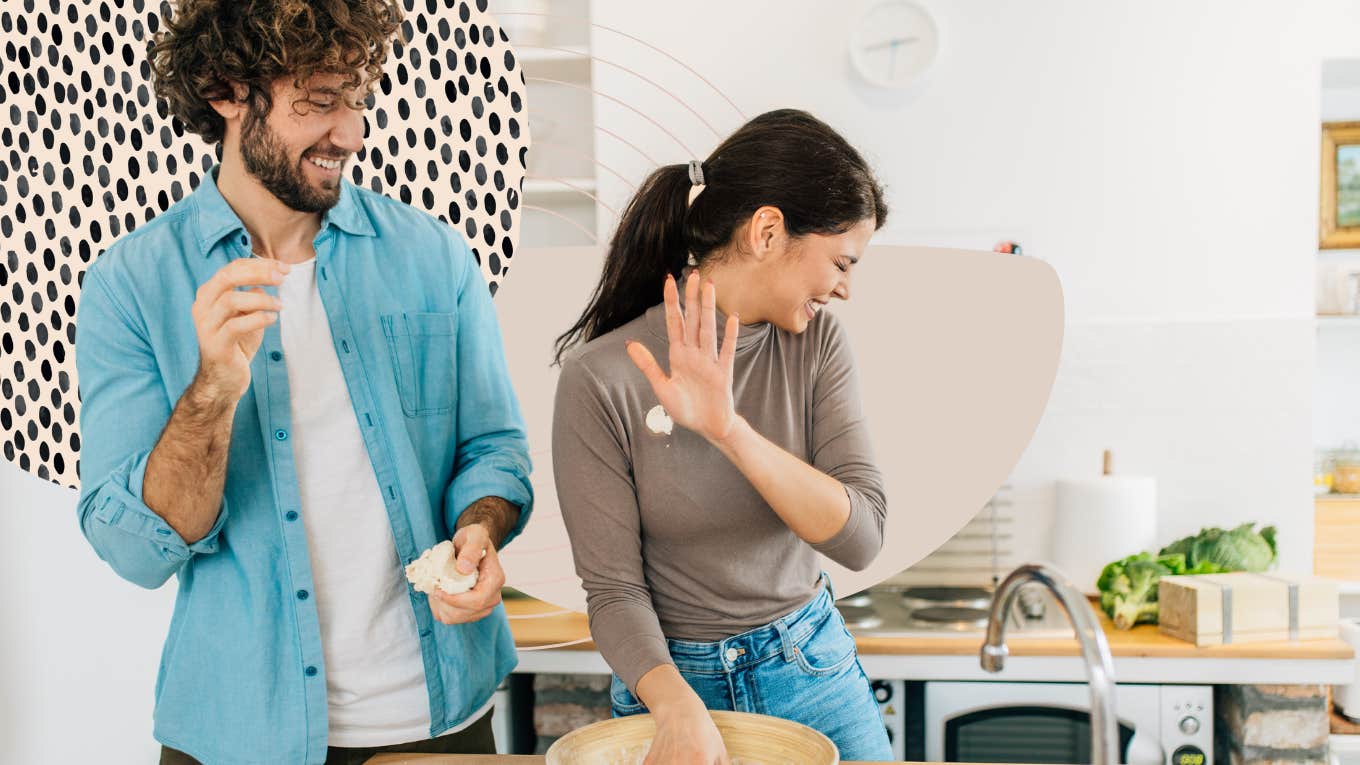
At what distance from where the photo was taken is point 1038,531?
2801mm

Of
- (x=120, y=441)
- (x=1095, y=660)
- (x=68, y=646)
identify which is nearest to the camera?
(x=1095, y=660)

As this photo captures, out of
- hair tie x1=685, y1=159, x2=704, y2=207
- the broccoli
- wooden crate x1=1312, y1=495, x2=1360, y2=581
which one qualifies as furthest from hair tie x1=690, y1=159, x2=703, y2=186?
wooden crate x1=1312, y1=495, x2=1360, y2=581

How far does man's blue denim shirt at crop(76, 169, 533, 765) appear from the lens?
45.1 inches

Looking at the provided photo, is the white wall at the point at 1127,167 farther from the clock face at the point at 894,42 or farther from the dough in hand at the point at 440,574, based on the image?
the dough in hand at the point at 440,574

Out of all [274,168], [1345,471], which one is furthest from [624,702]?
[1345,471]

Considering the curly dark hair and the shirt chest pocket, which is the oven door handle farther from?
the curly dark hair

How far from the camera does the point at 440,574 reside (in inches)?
45.1

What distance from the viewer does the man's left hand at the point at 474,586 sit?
3.76 feet

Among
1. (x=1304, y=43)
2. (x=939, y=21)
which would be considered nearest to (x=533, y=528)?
(x=939, y=21)

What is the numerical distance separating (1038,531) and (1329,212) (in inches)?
43.9

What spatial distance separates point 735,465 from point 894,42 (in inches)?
72.5

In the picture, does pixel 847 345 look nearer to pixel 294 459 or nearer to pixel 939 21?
pixel 294 459

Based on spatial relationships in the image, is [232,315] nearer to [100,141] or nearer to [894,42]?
[100,141]

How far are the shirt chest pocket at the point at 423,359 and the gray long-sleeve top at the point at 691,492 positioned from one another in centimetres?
15
